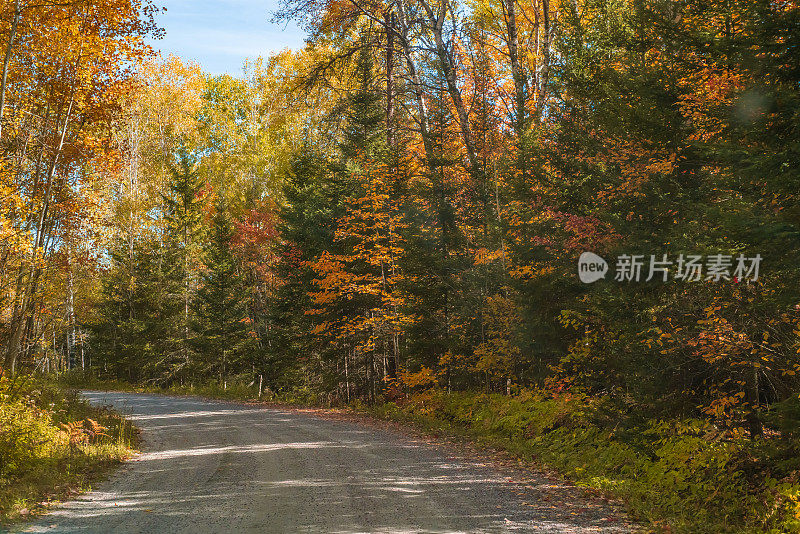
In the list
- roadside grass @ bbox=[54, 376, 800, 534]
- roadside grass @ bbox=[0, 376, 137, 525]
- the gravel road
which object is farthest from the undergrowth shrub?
roadside grass @ bbox=[0, 376, 137, 525]

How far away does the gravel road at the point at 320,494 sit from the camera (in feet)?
20.5

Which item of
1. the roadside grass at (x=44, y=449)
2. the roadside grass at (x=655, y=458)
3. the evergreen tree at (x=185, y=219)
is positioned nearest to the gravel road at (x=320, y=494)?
the roadside grass at (x=44, y=449)

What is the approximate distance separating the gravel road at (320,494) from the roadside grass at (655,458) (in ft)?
2.22

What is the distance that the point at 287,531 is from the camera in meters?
5.98

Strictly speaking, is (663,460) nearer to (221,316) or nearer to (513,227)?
(513,227)

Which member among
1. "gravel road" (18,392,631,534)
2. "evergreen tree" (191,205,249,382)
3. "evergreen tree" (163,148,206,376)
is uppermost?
"evergreen tree" (163,148,206,376)

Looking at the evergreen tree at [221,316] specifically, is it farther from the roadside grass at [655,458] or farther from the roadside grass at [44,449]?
the roadside grass at [655,458]

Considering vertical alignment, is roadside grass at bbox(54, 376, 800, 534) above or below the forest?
below

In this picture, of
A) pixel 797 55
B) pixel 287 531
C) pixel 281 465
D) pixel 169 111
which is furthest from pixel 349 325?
pixel 169 111

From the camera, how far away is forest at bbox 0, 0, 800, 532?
22.5ft

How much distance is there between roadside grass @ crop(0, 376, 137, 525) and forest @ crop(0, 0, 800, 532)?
1.96 meters

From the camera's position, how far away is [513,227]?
12531mm

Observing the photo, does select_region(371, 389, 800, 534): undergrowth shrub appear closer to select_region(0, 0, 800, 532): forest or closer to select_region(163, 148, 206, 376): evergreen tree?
select_region(0, 0, 800, 532): forest

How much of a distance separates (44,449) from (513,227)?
9.74m
